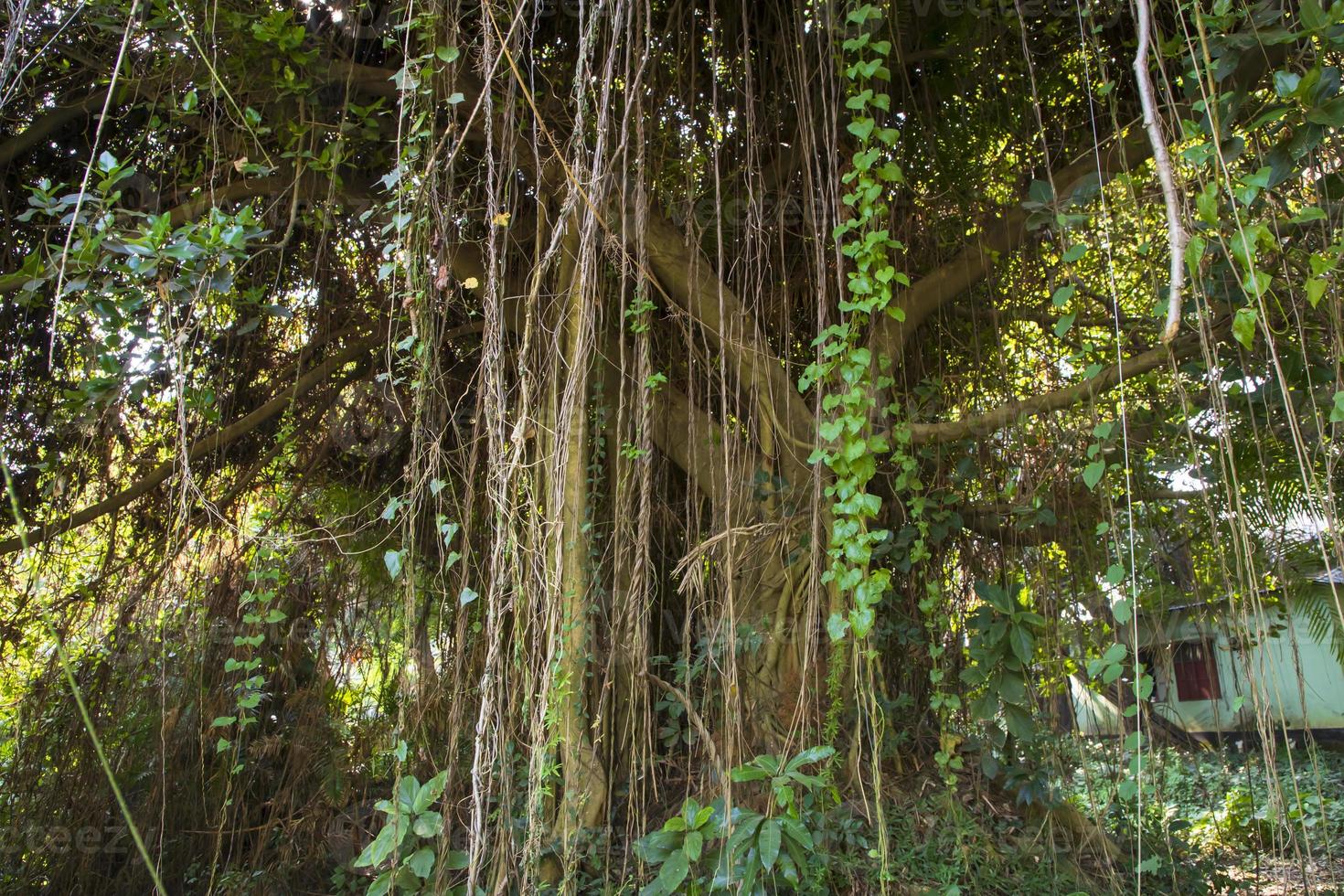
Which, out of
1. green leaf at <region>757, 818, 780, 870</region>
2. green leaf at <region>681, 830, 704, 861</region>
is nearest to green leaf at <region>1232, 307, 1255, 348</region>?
green leaf at <region>757, 818, 780, 870</region>

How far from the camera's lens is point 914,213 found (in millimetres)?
3203

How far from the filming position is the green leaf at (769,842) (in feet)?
6.00

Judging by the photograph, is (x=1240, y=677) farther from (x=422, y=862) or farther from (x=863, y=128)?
(x=422, y=862)

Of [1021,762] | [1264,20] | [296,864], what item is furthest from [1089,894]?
[296,864]

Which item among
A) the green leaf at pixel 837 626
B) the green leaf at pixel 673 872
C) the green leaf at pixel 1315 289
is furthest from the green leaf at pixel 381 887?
the green leaf at pixel 1315 289

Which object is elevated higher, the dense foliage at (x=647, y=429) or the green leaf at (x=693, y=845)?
the dense foliage at (x=647, y=429)

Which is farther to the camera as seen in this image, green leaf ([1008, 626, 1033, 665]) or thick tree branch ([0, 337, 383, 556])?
thick tree branch ([0, 337, 383, 556])

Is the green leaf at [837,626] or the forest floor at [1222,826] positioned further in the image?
the forest floor at [1222,826]

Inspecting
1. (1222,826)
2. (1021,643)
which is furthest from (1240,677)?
(1021,643)

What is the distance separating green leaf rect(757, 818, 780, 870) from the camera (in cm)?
183

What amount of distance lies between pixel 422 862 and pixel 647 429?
1051mm

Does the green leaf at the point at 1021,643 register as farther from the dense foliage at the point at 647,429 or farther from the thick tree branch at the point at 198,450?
the thick tree branch at the point at 198,450

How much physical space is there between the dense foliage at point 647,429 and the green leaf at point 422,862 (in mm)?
12

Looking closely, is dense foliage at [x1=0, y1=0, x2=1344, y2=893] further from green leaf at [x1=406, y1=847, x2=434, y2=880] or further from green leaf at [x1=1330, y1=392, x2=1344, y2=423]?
green leaf at [x1=1330, y1=392, x2=1344, y2=423]
